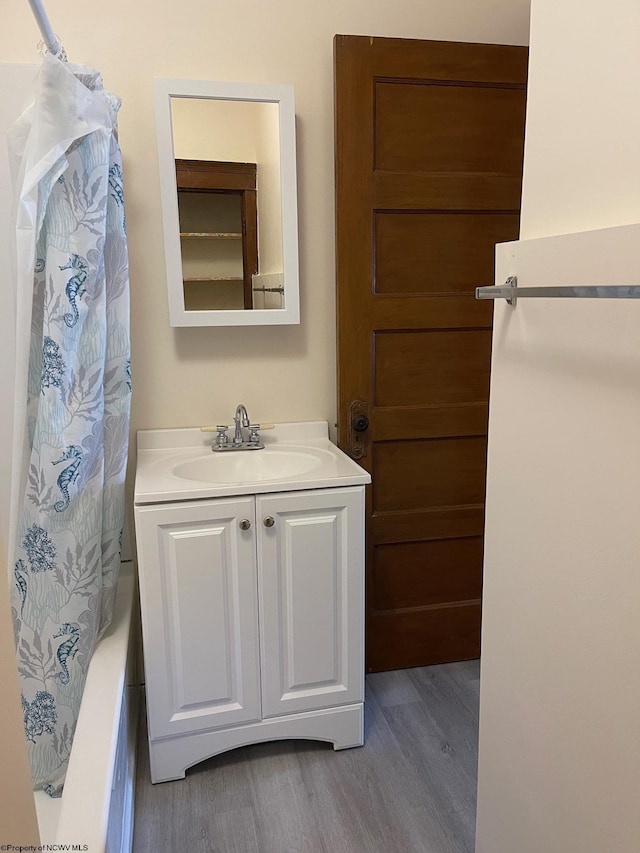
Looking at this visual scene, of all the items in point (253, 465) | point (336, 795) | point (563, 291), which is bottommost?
point (336, 795)

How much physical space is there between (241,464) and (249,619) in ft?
1.64

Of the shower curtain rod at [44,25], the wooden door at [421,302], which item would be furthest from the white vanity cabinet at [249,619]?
the shower curtain rod at [44,25]

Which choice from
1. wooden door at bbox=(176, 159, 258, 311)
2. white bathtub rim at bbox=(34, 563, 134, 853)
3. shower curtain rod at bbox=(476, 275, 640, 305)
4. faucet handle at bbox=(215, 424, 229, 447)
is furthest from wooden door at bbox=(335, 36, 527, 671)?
shower curtain rod at bbox=(476, 275, 640, 305)

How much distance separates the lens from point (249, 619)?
70.6 inches

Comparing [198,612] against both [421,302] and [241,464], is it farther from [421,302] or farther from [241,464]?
[421,302]

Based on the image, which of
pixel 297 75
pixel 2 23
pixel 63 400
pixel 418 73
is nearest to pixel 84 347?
pixel 63 400

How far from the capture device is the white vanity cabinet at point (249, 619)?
1712mm

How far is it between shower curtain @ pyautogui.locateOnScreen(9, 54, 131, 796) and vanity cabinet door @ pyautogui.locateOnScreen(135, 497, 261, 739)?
0.49ft

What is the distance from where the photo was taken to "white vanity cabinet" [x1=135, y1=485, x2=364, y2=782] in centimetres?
171

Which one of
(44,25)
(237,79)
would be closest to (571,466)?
(44,25)

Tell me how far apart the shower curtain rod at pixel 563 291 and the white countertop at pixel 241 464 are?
81 cm

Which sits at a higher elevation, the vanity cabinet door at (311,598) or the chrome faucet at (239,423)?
the chrome faucet at (239,423)

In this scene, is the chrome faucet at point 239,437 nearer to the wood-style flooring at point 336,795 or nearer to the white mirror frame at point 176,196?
the white mirror frame at point 176,196

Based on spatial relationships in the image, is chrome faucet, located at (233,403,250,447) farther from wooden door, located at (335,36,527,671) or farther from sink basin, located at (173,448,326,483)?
wooden door, located at (335,36,527,671)
